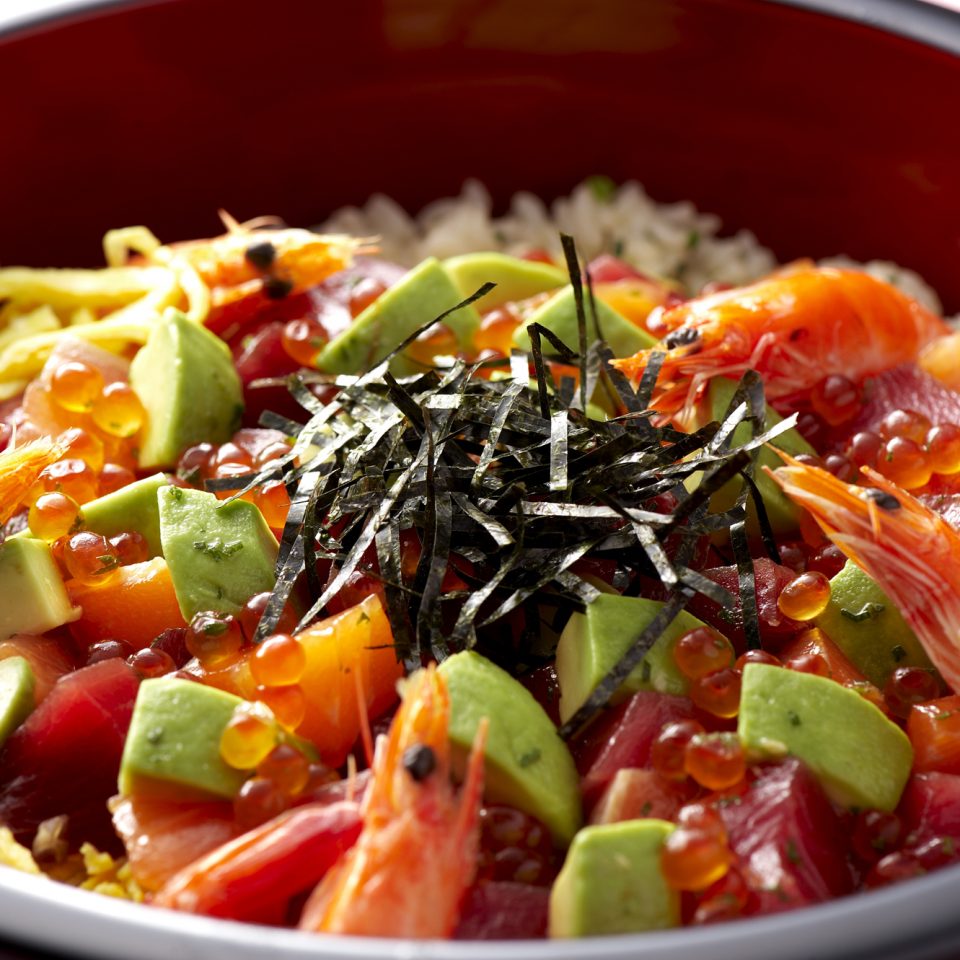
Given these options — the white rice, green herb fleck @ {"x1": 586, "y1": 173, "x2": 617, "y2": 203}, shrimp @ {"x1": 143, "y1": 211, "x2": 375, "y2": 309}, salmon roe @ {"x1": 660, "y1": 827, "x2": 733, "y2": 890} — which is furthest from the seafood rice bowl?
green herb fleck @ {"x1": 586, "y1": 173, "x2": 617, "y2": 203}

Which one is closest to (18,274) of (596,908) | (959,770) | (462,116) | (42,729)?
(462,116)

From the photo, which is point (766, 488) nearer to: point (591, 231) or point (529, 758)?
point (529, 758)

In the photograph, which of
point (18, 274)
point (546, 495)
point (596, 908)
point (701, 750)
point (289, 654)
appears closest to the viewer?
point (596, 908)

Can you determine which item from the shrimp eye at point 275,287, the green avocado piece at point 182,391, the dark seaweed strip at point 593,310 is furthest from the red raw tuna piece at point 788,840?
the shrimp eye at point 275,287

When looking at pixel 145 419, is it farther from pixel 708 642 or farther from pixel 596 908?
pixel 596 908

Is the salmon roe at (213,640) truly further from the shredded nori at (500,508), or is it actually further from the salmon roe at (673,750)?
the salmon roe at (673,750)

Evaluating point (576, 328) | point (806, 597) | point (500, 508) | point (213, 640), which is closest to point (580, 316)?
point (576, 328)
